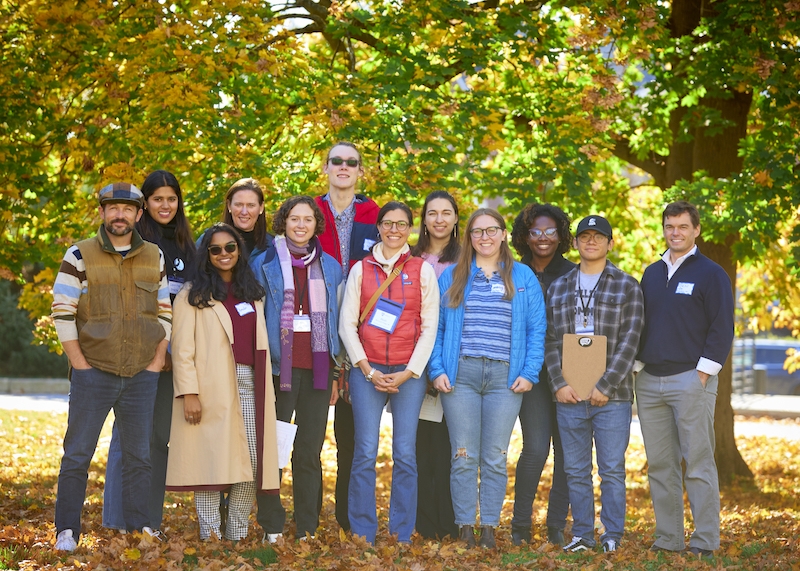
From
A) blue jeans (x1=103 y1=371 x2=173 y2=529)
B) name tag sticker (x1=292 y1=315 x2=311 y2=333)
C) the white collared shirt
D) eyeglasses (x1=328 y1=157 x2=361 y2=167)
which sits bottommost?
blue jeans (x1=103 y1=371 x2=173 y2=529)

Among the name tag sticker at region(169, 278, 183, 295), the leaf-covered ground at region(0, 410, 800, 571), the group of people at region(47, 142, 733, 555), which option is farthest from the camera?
the name tag sticker at region(169, 278, 183, 295)

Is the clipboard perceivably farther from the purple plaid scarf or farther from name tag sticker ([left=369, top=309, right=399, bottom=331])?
the purple plaid scarf

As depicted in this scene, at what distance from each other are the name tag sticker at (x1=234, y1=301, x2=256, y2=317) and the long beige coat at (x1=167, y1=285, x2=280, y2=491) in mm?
66

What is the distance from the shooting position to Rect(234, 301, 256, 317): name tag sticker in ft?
18.0

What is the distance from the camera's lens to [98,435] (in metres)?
5.28

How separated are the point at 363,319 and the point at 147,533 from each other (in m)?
1.84

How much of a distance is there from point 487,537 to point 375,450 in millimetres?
926

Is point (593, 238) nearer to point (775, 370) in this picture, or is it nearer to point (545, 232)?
point (545, 232)

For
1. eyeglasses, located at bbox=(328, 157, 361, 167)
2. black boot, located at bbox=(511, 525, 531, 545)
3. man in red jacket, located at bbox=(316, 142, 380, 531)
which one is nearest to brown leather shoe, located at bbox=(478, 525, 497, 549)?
black boot, located at bbox=(511, 525, 531, 545)

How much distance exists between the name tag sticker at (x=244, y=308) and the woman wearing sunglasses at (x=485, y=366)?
1.20 m

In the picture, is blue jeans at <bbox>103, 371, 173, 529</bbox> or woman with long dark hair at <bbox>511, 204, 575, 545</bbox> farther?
woman with long dark hair at <bbox>511, 204, 575, 545</bbox>

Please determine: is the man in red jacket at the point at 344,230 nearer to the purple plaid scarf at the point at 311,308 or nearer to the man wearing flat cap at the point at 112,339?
the purple plaid scarf at the point at 311,308

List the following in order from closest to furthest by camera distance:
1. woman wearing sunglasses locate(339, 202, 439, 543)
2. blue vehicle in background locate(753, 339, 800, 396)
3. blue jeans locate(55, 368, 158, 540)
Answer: blue jeans locate(55, 368, 158, 540), woman wearing sunglasses locate(339, 202, 439, 543), blue vehicle in background locate(753, 339, 800, 396)

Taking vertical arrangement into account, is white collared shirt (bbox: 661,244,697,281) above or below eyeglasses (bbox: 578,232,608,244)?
below
